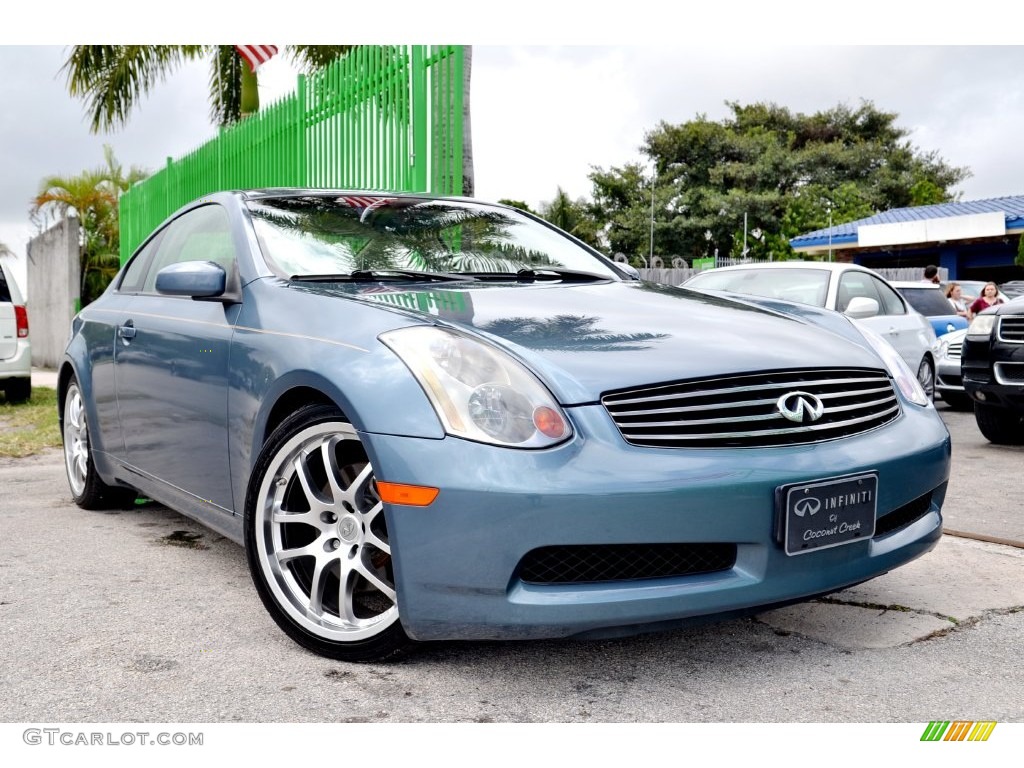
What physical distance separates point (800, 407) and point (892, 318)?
6.78 meters

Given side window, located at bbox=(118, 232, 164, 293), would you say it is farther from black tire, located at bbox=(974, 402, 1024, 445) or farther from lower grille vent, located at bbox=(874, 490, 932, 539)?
black tire, located at bbox=(974, 402, 1024, 445)

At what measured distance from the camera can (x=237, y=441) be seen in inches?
125

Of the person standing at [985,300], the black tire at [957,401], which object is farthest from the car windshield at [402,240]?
the person standing at [985,300]

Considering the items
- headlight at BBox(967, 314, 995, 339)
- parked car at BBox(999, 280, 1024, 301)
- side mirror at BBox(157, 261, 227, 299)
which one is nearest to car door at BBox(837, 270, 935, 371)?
headlight at BBox(967, 314, 995, 339)

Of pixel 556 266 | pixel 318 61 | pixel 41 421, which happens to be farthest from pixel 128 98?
pixel 556 266

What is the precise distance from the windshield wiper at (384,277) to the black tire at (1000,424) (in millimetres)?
4974

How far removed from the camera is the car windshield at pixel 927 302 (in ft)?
38.5

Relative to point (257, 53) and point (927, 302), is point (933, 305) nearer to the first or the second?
point (927, 302)

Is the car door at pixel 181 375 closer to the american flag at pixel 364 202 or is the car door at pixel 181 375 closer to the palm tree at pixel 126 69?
the american flag at pixel 364 202

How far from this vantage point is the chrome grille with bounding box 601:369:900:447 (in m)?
2.47

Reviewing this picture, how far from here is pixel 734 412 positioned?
2.57 m
